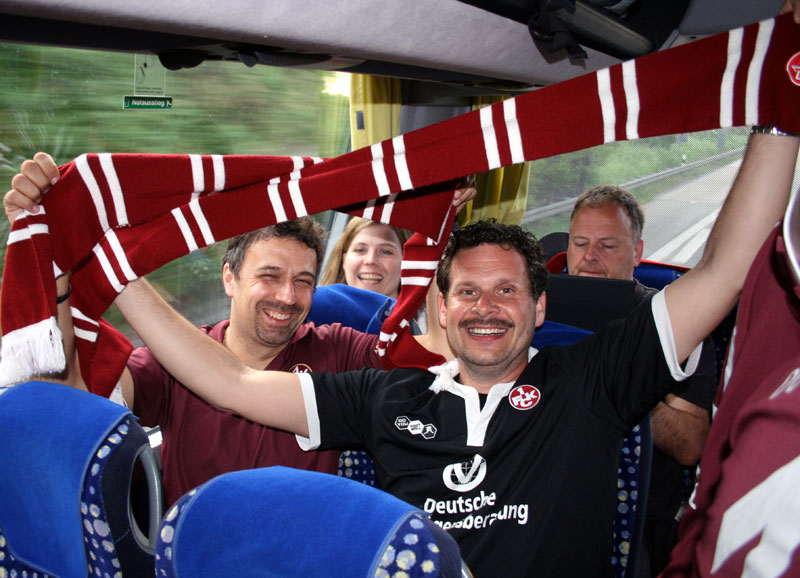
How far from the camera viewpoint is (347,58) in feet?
6.53

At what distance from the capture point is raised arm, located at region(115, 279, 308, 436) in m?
1.94

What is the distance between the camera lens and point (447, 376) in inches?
81.0

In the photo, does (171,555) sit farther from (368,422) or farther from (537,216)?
(537,216)

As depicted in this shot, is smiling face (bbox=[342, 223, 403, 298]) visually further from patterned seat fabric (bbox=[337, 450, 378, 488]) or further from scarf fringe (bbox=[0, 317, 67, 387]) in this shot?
scarf fringe (bbox=[0, 317, 67, 387])

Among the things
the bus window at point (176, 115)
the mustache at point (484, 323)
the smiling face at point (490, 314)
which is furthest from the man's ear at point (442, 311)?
the bus window at point (176, 115)

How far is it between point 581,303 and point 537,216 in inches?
99.3

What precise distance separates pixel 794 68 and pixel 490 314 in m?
1.01

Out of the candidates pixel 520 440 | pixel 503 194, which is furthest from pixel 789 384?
pixel 503 194

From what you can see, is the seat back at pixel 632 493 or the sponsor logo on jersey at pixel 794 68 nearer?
the sponsor logo on jersey at pixel 794 68

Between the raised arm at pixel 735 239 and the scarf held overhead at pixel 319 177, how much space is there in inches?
3.4

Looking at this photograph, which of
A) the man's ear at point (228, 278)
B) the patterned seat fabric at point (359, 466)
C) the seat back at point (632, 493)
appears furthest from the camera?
the man's ear at point (228, 278)

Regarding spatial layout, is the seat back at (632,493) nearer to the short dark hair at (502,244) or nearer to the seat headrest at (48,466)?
the short dark hair at (502,244)

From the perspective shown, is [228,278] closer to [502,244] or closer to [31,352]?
[31,352]

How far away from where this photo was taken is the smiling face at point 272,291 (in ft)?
7.51
